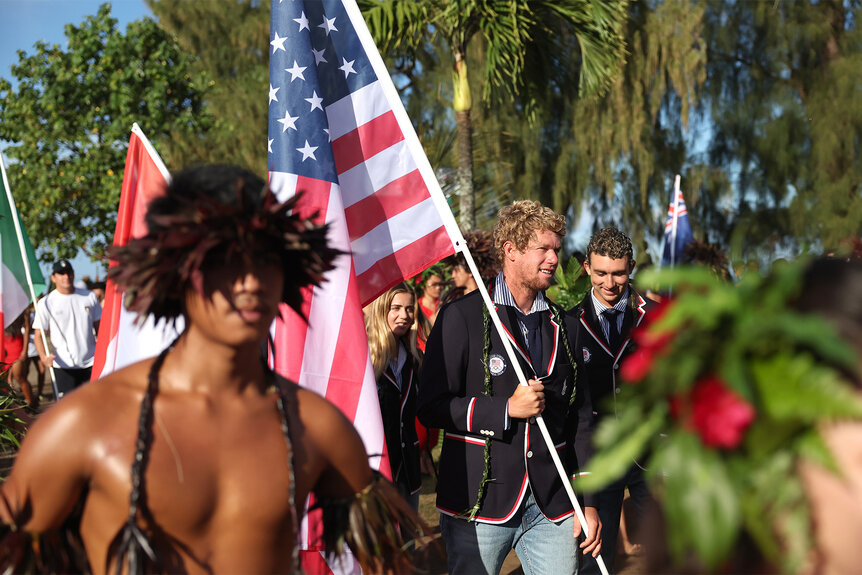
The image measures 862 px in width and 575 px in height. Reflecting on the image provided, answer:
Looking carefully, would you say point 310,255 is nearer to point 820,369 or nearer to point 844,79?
point 820,369

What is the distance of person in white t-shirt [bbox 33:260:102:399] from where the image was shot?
9008 millimetres

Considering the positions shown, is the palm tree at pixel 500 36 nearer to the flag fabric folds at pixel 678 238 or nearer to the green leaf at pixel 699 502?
the flag fabric folds at pixel 678 238

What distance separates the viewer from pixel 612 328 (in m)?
5.13

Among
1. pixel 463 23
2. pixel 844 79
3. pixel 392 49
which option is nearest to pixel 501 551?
pixel 463 23

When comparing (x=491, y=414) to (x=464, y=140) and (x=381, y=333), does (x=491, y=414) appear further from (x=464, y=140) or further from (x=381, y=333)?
(x=464, y=140)

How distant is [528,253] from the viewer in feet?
12.5

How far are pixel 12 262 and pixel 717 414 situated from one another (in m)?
6.51

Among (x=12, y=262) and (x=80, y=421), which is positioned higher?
(x=12, y=262)

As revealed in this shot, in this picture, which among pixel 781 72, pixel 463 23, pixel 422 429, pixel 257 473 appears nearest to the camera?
pixel 257 473

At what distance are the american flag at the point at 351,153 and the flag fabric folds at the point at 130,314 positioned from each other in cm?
97

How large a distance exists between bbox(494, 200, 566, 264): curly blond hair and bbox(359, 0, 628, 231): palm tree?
7.56 m

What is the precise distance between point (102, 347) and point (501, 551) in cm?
253

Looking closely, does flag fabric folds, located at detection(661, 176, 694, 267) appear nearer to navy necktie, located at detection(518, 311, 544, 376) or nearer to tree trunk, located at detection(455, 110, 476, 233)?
tree trunk, located at detection(455, 110, 476, 233)

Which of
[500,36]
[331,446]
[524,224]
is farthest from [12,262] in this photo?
[500,36]
